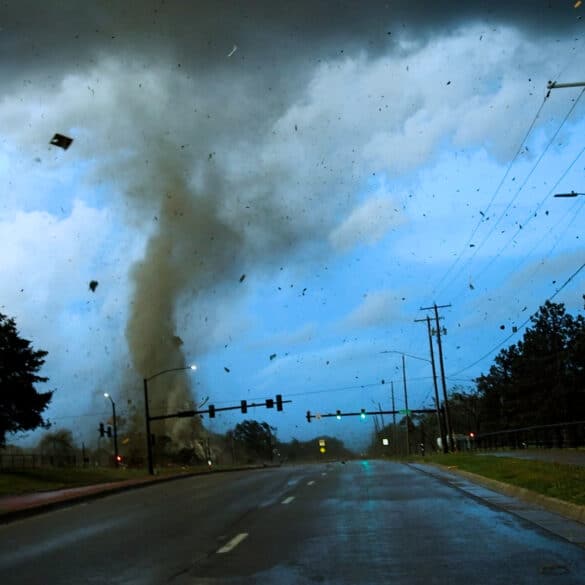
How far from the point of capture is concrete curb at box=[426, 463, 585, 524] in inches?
490

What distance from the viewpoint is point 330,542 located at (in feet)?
37.0

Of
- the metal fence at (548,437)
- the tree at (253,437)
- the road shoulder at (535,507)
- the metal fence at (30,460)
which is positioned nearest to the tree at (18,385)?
the metal fence at (30,460)

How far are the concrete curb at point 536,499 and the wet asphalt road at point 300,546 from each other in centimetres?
78

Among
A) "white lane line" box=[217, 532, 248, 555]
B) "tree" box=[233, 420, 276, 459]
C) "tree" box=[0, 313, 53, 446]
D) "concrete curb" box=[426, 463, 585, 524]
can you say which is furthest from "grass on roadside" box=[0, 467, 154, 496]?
"tree" box=[233, 420, 276, 459]

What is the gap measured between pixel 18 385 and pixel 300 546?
151 ft

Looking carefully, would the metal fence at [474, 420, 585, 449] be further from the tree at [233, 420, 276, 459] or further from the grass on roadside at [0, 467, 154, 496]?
the tree at [233, 420, 276, 459]

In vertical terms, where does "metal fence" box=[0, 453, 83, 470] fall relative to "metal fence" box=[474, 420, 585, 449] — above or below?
above

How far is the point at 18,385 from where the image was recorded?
53156 mm

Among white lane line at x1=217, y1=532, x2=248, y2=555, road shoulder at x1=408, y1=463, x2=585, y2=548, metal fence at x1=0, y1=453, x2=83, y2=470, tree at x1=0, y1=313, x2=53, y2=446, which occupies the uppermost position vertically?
tree at x1=0, y1=313, x2=53, y2=446

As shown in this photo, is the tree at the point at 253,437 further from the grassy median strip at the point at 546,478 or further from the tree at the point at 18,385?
the grassy median strip at the point at 546,478

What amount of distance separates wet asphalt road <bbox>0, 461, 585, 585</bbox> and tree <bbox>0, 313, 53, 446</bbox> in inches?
1432

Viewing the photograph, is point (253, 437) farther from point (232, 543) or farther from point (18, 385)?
point (232, 543)

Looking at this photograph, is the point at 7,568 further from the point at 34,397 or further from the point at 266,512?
the point at 34,397

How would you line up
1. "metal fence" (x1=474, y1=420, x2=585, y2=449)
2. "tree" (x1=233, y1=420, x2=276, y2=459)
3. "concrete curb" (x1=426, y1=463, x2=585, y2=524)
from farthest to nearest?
"tree" (x1=233, y1=420, x2=276, y2=459) → "metal fence" (x1=474, y1=420, x2=585, y2=449) → "concrete curb" (x1=426, y1=463, x2=585, y2=524)
